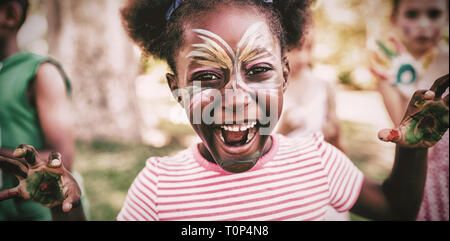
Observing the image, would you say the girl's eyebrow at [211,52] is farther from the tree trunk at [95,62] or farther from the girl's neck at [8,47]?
the tree trunk at [95,62]

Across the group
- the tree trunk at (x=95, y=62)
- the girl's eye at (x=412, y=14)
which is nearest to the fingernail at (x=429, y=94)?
the girl's eye at (x=412, y=14)

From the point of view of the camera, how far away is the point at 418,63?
1396 millimetres

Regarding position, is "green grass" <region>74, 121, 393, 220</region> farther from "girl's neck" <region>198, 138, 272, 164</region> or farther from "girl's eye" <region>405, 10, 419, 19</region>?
"girl's eye" <region>405, 10, 419, 19</region>

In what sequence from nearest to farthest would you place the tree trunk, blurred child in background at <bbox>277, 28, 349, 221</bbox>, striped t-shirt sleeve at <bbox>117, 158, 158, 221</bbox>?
1. striped t-shirt sleeve at <bbox>117, 158, 158, 221</bbox>
2. blurred child in background at <bbox>277, 28, 349, 221</bbox>
3. the tree trunk

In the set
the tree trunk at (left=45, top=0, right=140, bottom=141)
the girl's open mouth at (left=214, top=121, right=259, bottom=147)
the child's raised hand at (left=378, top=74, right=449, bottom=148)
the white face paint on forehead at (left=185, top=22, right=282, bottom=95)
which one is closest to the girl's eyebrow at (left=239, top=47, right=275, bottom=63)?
the white face paint on forehead at (left=185, top=22, right=282, bottom=95)

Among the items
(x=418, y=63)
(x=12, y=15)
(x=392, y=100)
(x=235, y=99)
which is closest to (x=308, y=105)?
(x=392, y=100)

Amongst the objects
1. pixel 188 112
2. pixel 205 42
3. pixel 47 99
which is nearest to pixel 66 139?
pixel 47 99

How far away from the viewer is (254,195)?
1.06 m

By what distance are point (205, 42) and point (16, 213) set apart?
1.18m

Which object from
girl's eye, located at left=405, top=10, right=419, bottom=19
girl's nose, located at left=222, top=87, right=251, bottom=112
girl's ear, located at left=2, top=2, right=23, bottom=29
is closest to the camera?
girl's nose, located at left=222, top=87, right=251, bottom=112

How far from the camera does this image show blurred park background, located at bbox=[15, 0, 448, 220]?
66.4 inches

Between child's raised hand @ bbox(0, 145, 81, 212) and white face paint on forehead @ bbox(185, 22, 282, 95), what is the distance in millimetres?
605

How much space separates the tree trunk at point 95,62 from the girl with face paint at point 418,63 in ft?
5.12
